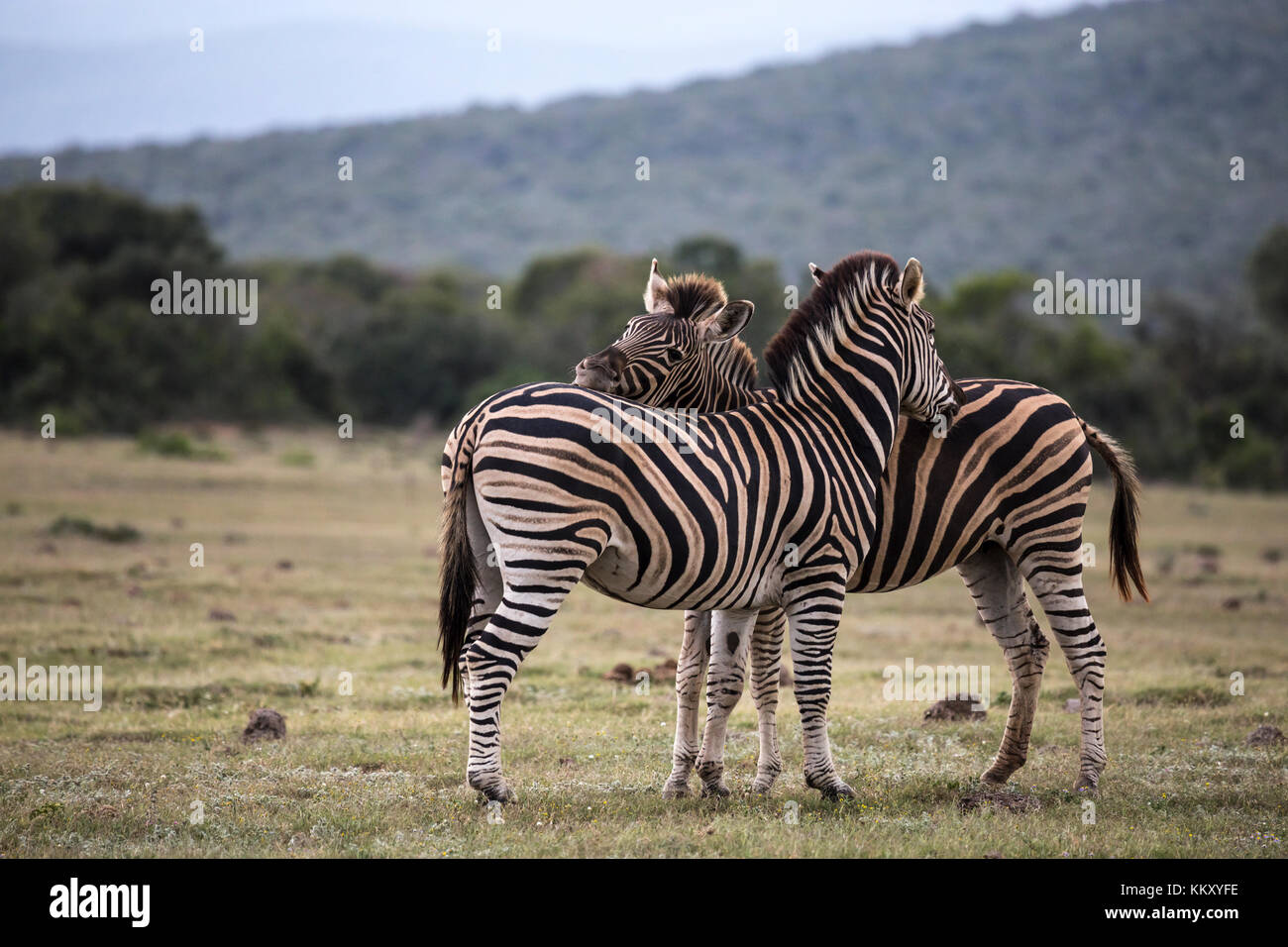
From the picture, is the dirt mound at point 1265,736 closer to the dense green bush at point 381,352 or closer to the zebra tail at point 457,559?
the zebra tail at point 457,559

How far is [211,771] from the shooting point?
7973 mm

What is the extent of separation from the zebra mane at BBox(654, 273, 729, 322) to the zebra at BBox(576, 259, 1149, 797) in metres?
0.03

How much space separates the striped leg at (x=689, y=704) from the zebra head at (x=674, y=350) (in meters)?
1.46

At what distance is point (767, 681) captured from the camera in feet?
26.1

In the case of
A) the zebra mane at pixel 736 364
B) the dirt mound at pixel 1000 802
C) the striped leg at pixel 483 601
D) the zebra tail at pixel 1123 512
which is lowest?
the dirt mound at pixel 1000 802

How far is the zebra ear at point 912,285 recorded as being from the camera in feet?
25.6

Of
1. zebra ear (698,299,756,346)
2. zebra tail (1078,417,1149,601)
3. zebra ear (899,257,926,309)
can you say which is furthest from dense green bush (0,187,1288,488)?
zebra ear (899,257,926,309)

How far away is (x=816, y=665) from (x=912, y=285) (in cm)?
248

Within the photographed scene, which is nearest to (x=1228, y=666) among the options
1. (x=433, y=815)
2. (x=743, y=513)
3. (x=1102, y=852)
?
(x=1102, y=852)

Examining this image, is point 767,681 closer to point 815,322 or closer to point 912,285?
point 815,322

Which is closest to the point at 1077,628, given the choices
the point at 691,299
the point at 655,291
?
the point at 691,299

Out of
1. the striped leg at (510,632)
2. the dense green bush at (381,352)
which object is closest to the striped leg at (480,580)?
the striped leg at (510,632)

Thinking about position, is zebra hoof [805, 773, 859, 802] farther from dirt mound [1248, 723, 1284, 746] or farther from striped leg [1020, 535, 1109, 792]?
dirt mound [1248, 723, 1284, 746]

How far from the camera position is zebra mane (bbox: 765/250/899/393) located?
7750 millimetres
